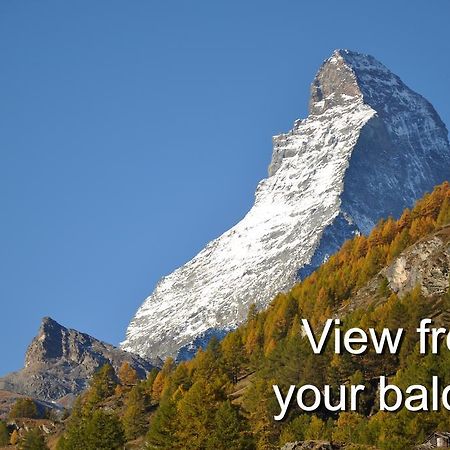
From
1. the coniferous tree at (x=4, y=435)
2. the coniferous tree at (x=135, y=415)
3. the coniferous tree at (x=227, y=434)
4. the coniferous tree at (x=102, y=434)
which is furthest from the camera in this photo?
the coniferous tree at (x=4, y=435)

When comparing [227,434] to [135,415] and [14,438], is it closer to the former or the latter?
[135,415]

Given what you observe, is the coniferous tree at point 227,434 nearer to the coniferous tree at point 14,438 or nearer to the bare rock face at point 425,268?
the bare rock face at point 425,268

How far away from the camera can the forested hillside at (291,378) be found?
311 ft

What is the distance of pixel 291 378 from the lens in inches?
5069

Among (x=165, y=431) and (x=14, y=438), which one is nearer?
(x=165, y=431)

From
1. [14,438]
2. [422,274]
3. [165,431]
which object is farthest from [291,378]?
[14,438]

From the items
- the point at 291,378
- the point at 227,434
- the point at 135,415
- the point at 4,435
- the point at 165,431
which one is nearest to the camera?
the point at 227,434

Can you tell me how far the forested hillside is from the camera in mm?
94688

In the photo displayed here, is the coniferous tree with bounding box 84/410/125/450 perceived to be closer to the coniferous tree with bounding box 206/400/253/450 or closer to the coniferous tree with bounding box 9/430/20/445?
the coniferous tree with bounding box 206/400/253/450

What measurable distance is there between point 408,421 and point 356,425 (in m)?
9.47

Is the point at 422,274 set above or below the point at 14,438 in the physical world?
above

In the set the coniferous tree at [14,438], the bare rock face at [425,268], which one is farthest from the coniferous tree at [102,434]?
the coniferous tree at [14,438]

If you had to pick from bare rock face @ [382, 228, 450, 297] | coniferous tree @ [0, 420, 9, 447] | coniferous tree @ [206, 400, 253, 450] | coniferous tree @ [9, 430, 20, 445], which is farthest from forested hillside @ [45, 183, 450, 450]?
coniferous tree @ [0, 420, 9, 447]

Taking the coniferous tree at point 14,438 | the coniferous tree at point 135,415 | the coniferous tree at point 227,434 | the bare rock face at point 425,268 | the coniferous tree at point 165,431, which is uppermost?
the bare rock face at point 425,268
